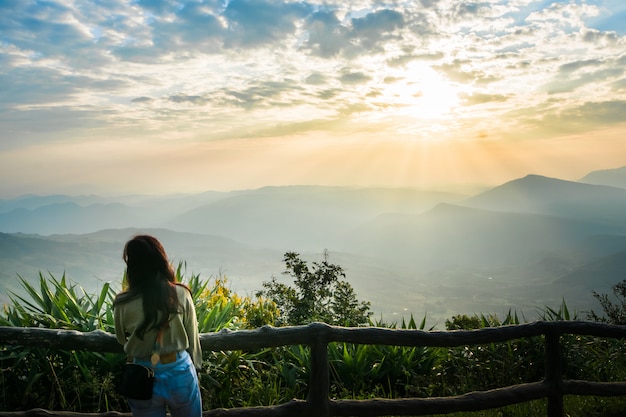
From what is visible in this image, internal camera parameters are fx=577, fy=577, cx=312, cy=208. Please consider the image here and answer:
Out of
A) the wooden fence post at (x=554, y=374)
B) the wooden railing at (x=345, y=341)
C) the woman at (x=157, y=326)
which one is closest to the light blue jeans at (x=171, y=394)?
the woman at (x=157, y=326)

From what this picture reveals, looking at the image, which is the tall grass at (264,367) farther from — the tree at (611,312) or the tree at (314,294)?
the tree at (314,294)

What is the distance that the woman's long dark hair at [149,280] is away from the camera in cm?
392

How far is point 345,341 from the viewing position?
5.38 metres

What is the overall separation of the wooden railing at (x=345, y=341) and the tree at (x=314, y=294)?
6.25 meters

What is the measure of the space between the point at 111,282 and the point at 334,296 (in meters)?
7.00

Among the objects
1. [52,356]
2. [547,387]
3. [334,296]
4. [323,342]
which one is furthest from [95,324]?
[334,296]

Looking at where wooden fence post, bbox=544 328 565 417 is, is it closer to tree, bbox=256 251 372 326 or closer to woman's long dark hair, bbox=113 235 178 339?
woman's long dark hair, bbox=113 235 178 339

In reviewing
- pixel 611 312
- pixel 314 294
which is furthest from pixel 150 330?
pixel 611 312

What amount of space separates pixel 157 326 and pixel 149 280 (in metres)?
0.32

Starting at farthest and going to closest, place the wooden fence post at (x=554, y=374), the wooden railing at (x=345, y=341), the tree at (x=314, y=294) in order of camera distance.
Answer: the tree at (x=314, y=294) → the wooden fence post at (x=554, y=374) → the wooden railing at (x=345, y=341)

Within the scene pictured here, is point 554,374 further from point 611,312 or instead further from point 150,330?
point 611,312

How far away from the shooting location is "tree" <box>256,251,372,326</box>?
12554mm

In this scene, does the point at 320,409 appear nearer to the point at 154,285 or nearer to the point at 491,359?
the point at 154,285

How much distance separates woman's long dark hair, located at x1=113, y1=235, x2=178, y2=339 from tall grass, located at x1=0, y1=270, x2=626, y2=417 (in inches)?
71.3
